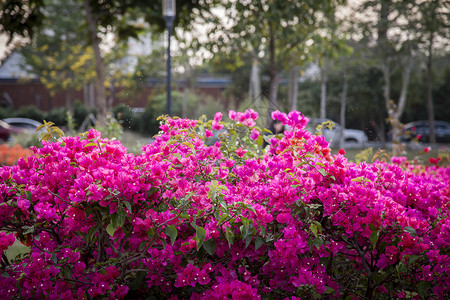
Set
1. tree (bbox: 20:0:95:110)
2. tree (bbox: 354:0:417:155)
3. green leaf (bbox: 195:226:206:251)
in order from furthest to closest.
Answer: tree (bbox: 20:0:95:110) → tree (bbox: 354:0:417:155) → green leaf (bbox: 195:226:206:251)

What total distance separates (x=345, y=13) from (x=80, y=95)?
93.0 ft

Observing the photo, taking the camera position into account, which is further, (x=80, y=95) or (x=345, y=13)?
(x=80, y=95)

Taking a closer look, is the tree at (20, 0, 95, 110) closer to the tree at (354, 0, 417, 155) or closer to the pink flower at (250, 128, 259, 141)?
the tree at (354, 0, 417, 155)

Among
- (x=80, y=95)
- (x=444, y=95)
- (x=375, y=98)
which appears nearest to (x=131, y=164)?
(x=375, y=98)

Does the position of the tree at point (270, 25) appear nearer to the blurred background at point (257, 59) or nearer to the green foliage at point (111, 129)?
the blurred background at point (257, 59)

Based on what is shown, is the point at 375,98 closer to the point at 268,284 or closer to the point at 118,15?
the point at 118,15

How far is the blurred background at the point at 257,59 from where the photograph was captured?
948 centimetres

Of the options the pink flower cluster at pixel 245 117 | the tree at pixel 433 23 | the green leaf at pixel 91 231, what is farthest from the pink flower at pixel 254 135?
the tree at pixel 433 23

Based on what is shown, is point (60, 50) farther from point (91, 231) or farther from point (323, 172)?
point (323, 172)

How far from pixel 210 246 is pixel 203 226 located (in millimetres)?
135

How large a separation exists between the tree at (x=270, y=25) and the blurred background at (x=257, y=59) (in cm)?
3

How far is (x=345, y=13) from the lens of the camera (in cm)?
1736

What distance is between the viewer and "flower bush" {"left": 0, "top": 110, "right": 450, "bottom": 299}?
6.70 ft

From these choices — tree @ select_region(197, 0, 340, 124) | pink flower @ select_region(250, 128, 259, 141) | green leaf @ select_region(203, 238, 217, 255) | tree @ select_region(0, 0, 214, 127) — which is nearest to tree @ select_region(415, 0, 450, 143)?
tree @ select_region(197, 0, 340, 124)
